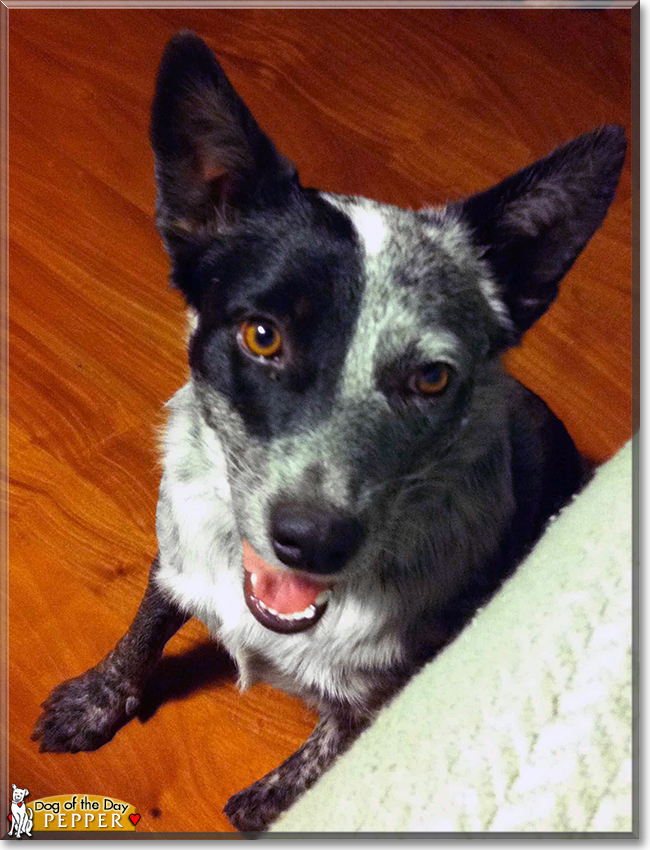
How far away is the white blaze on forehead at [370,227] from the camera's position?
118 cm

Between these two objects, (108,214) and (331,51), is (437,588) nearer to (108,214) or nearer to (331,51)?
(331,51)

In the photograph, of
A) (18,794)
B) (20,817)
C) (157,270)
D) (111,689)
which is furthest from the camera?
(157,270)

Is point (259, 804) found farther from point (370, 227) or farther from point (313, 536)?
point (370, 227)

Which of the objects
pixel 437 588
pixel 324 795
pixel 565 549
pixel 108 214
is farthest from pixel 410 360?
pixel 108 214

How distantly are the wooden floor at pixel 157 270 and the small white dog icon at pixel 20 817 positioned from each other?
78 millimetres

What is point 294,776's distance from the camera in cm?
158

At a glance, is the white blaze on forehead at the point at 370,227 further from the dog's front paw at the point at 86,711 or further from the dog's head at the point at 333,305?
the dog's front paw at the point at 86,711

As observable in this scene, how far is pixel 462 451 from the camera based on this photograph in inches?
51.8

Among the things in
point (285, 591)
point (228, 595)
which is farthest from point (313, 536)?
point (228, 595)

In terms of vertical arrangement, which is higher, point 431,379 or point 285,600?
point 431,379

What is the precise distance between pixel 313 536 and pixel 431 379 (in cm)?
30

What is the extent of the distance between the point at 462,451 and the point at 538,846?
67cm

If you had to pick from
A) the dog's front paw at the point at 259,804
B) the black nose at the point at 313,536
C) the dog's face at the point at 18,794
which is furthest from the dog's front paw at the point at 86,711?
Result: the black nose at the point at 313,536

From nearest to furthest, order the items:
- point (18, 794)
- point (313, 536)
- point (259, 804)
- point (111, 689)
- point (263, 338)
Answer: point (313, 536)
point (263, 338)
point (18, 794)
point (259, 804)
point (111, 689)
